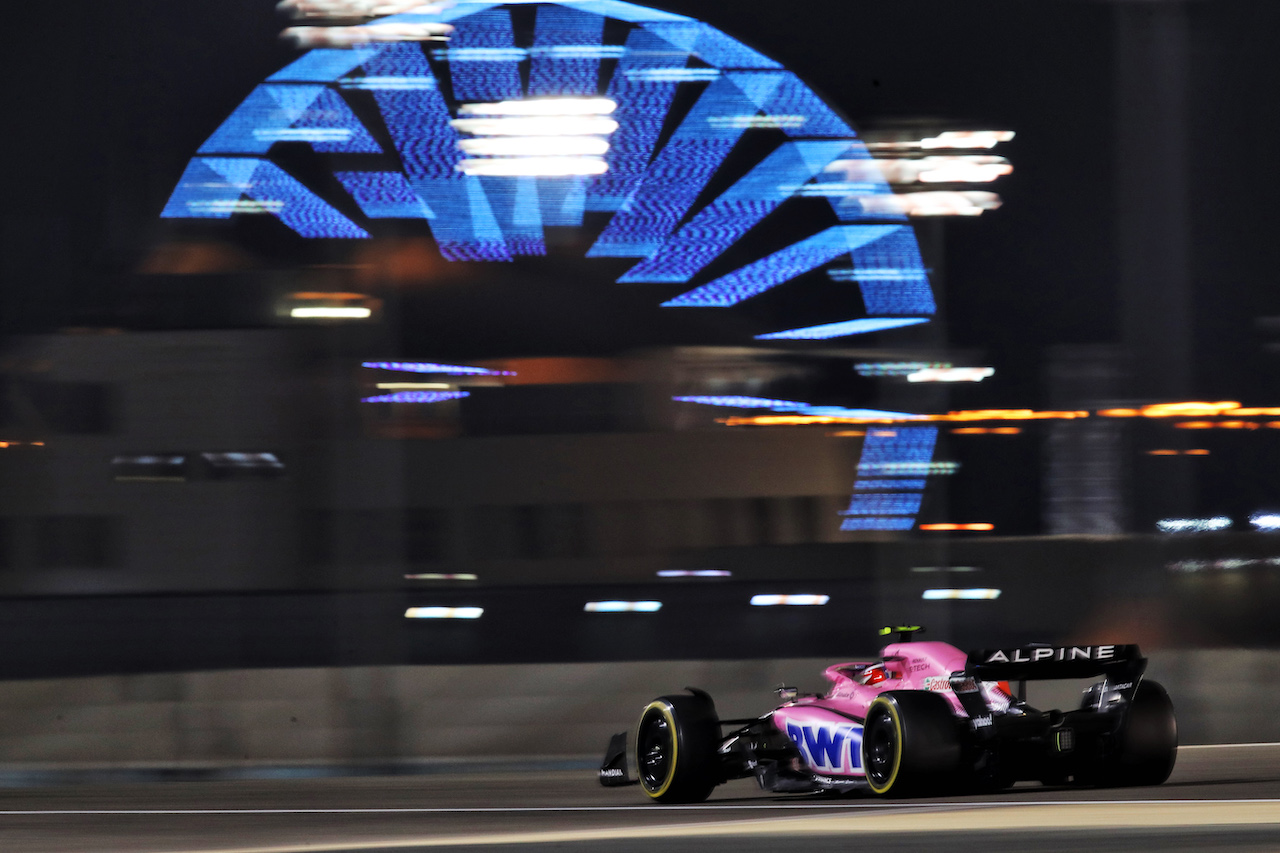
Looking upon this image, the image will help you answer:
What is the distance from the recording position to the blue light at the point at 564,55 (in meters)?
12.7

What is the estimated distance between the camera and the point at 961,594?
11711 mm

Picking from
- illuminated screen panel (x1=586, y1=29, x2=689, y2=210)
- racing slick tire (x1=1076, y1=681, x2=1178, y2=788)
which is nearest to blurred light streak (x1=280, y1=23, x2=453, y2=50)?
illuminated screen panel (x1=586, y1=29, x2=689, y2=210)

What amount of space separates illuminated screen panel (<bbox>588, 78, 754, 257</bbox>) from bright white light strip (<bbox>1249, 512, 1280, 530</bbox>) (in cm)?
489

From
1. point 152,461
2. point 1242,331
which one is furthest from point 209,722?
point 1242,331

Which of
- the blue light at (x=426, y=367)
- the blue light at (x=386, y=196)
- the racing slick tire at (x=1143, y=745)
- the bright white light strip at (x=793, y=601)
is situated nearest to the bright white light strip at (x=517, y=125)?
the blue light at (x=386, y=196)

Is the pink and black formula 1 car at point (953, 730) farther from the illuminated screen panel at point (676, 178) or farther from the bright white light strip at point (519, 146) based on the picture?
the bright white light strip at point (519, 146)

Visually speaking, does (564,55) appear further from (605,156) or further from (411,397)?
(411,397)

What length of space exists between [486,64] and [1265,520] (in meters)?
6.88

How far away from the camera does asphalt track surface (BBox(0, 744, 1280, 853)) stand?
20.5ft

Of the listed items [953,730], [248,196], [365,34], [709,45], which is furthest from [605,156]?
[953,730]

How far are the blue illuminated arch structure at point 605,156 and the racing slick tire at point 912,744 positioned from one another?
5.50 meters

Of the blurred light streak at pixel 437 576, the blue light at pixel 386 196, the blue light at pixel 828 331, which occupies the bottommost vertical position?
the blurred light streak at pixel 437 576

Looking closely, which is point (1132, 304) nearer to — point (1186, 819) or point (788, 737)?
point (788, 737)

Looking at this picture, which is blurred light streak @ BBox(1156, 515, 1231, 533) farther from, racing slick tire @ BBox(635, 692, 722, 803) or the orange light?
racing slick tire @ BBox(635, 692, 722, 803)
